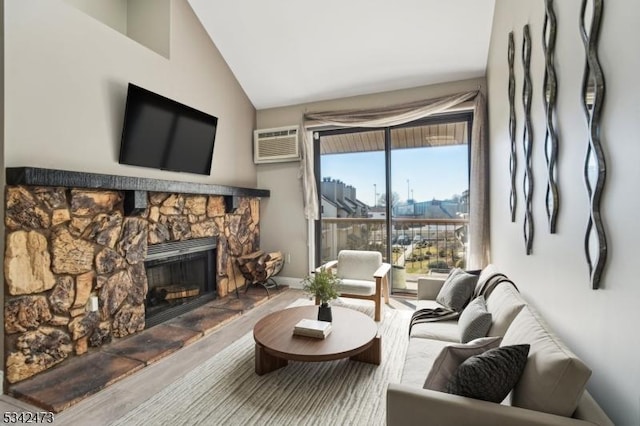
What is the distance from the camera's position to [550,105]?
5.32ft

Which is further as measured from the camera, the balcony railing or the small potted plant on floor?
the balcony railing

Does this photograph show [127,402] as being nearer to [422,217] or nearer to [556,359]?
[556,359]

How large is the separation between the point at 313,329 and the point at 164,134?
7.86ft

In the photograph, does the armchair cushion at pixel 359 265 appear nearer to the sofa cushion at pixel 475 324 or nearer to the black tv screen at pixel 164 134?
the sofa cushion at pixel 475 324

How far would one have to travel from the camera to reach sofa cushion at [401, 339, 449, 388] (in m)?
1.73

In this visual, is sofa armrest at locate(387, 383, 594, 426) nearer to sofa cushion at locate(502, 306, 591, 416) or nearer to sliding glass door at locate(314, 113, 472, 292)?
sofa cushion at locate(502, 306, 591, 416)

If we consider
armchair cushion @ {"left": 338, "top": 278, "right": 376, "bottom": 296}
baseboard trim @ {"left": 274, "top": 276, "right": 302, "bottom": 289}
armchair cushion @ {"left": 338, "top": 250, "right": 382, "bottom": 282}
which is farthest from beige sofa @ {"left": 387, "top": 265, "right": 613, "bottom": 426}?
baseboard trim @ {"left": 274, "top": 276, "right": 302, "bottom": 289}

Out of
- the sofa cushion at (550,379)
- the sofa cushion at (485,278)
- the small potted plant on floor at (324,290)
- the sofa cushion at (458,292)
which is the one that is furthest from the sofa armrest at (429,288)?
the sofa cushion at (550,379)

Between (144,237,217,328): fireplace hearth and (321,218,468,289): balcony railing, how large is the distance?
6.17ft

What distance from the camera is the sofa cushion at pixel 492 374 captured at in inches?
49.6

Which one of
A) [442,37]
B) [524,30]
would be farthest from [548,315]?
[442,37]

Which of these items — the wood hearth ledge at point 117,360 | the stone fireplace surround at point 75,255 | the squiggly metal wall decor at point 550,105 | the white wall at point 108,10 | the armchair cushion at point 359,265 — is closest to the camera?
the squiggly metal wall decor at point 550,105

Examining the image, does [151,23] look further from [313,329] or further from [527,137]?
[527,137]

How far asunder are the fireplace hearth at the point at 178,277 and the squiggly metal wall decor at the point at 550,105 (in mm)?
3289
